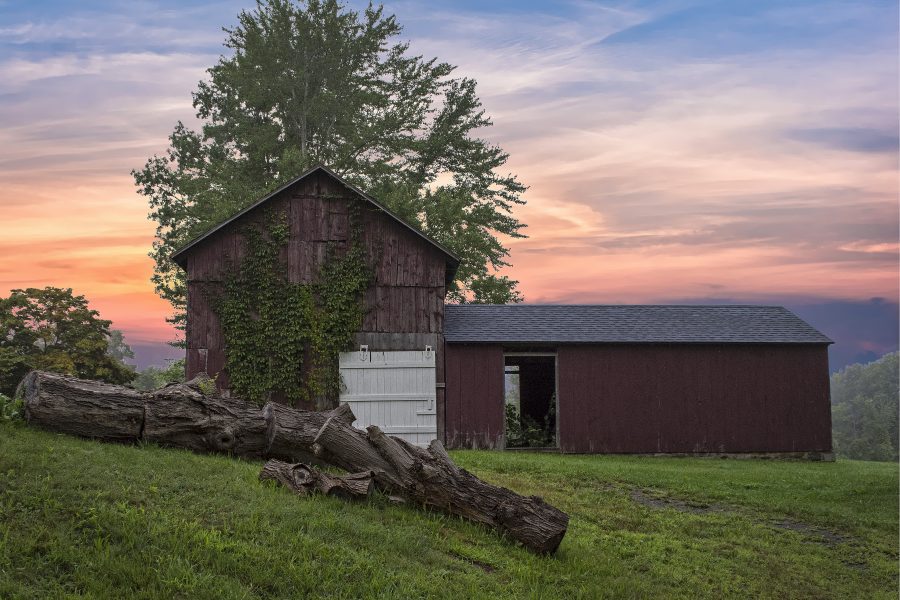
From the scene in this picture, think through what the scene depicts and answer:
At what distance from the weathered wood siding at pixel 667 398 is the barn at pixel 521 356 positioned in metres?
0.03

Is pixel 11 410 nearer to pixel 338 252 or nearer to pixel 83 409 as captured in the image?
pixel 83 409

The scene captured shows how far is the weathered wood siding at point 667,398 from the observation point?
23766 mm

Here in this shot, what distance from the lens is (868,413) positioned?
104 meters

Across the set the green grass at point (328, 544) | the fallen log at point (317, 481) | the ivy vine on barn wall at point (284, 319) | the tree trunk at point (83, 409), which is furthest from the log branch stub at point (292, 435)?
the ivy vine on barn wall at point (284, 319)

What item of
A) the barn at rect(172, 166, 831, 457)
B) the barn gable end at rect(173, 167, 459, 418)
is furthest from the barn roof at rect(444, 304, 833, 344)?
the barn gable end at rect(173, 167, 459, 418)

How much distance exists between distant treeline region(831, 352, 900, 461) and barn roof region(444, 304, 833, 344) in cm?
5929

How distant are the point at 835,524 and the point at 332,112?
3258cm

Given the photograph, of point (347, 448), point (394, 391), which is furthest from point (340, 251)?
point (347, 448)

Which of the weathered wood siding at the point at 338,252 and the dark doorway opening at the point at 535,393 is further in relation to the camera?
the dark doorway opening at the point at 535,393

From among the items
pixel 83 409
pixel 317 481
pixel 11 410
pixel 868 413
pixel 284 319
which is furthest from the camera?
pixel 868 413

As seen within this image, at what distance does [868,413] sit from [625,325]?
304 ft

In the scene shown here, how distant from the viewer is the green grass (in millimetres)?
7449

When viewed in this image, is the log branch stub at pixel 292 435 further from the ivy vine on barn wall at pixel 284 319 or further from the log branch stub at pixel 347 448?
the ivy vine on barn wall at pixel 284 319

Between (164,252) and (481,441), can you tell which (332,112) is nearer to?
(164,252)
